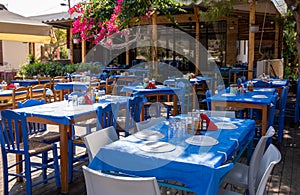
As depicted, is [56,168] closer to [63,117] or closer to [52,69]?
[63,117]

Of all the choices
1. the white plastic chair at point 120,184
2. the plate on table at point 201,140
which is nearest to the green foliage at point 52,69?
the plate on table at point 201,140

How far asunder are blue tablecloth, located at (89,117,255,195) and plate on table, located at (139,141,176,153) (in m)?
0.04

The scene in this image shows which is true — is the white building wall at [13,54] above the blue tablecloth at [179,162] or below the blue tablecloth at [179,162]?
above

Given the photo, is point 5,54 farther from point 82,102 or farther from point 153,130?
point 153,130

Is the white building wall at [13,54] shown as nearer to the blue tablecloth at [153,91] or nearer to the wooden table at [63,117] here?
the blue tablecloth at [153,91]

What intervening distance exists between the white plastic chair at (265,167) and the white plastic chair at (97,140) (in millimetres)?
1044

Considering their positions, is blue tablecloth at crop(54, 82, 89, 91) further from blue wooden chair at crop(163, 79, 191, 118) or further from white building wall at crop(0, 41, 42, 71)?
white building wall at crop(0, 41, 42, 71)

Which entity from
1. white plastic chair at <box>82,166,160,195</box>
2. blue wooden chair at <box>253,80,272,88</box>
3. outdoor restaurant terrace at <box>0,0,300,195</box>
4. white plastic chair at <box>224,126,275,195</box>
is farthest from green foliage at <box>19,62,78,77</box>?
white plastic chair at <box>82,166,160,195</box>

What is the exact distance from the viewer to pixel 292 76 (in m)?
11.8

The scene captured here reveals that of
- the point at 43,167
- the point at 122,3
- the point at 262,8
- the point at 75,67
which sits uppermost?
the point at 262,8

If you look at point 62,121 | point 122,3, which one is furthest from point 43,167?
point 122,3

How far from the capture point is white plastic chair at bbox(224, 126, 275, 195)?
2.41 metres

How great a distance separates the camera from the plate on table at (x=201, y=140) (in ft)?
8.09

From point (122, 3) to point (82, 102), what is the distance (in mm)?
1529
